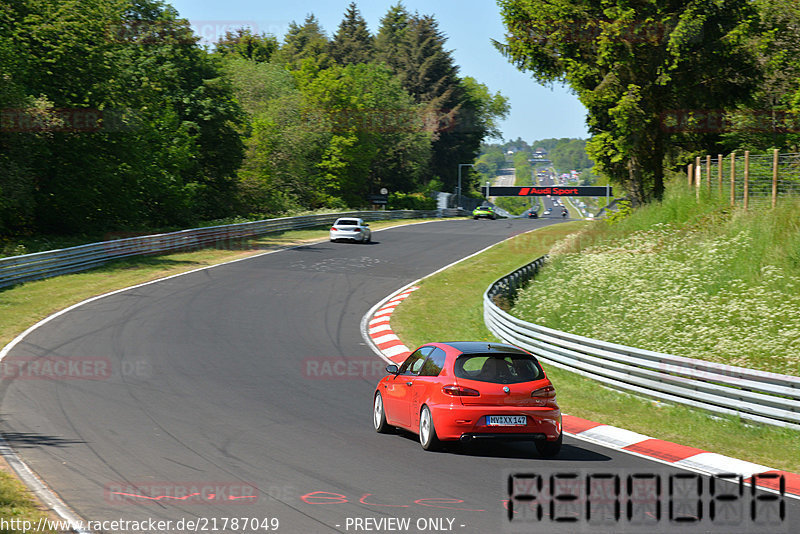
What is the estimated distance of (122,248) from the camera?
115 ft

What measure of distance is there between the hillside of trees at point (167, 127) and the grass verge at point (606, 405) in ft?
57.3

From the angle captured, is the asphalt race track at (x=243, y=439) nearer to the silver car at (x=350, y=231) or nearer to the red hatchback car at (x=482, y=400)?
the red hatchback car at (x=482, y=400)

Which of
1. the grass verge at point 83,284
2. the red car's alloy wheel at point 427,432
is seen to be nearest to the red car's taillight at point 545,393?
the red car's alloy wheel at point 427,432

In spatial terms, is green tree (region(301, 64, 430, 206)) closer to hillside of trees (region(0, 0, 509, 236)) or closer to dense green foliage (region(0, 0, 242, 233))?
hillside of trees (region(0, 0, 509, 236))

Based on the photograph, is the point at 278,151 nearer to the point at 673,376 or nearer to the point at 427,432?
the point at 673,376

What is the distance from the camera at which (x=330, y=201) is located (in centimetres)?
7181

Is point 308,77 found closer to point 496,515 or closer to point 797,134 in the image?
point 797,134

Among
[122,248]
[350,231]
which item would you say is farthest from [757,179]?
[122,248]

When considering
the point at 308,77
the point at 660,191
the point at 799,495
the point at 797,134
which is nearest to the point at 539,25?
the point at 660,191

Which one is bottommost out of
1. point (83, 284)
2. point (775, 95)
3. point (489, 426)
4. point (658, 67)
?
point (83, 284)

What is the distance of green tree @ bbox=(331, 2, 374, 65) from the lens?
395 feet

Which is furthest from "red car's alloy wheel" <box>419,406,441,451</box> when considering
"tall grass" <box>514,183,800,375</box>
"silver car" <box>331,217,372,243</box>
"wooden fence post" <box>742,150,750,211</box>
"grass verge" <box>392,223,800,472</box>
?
"silver car" <box>331,217,372,243</box>

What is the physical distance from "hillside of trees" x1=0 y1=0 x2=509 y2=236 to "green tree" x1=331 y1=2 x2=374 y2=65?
65.6 ft

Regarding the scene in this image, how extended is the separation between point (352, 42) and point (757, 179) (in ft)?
340
